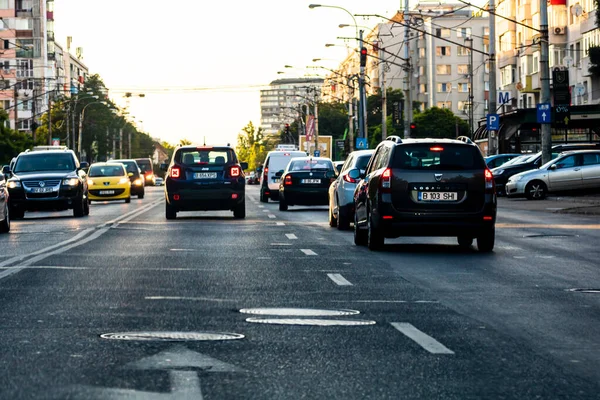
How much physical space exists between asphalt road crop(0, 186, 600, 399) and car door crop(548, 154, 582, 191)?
2566 cm

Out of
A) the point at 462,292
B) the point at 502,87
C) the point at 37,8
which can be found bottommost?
the point at 462,292

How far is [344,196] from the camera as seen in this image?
78.9 feet

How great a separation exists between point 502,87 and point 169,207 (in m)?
74.8

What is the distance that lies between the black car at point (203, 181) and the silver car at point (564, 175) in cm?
1698

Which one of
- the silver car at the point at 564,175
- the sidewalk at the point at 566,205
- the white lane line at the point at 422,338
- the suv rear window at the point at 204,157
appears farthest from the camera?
the silver car at the point at 564,175

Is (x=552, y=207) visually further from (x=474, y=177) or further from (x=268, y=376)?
(x=268, y=376)

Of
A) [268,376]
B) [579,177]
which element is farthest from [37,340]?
[579,177]

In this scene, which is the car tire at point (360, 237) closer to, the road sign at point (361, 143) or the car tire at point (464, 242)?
the car tire at point (464, 242)

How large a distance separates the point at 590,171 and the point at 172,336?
36.8 meters

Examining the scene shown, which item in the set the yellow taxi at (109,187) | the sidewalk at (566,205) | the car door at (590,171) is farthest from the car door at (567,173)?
the yellow taxi at (109,187)

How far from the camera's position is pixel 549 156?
47094 millimetres

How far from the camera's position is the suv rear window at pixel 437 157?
18000 mm

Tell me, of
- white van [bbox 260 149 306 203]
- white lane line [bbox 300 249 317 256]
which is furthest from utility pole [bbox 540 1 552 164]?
white lane line [bbox 300 249 317 256]

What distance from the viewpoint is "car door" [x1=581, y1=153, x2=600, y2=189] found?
143 feet
